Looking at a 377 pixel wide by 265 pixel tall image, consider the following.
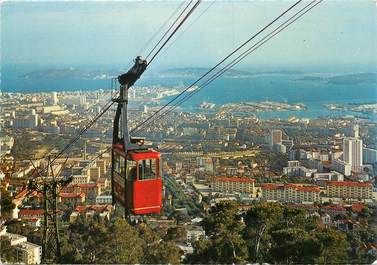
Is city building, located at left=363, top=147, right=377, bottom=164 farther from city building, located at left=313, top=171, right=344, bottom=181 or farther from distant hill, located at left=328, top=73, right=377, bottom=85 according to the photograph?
distant hill, located at left=328, top=73, right=377, bottom=85

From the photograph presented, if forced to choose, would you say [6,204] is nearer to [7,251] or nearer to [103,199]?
[7,251]

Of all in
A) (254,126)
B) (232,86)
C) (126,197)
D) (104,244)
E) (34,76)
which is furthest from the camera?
(254,126)

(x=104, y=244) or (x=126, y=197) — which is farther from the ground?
(x=126, y=197)

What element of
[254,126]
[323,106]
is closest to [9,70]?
[254,126]

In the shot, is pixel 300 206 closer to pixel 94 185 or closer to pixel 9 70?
pixel 94 185

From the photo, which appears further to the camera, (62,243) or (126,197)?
(62,243)

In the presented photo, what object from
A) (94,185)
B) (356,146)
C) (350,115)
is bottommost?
(94,185)

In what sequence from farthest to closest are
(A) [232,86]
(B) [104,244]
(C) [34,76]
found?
(A) [232,86], (C) [34,76], (B) [104,244]

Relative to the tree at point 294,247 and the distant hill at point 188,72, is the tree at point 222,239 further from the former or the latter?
the distant hill at point 188,72

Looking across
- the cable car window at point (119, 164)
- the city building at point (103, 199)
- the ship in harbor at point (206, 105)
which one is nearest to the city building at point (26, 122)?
the city building at point (103, 199)
